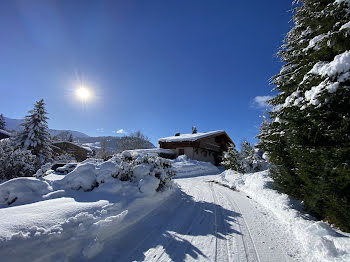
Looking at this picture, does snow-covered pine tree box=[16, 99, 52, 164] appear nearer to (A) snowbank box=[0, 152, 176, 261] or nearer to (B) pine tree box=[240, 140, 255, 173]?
(A) snowbank box=[0, 152, 176, 261]

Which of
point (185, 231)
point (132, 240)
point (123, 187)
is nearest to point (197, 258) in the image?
point (185, 231)

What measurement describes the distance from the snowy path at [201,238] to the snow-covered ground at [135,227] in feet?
0.06

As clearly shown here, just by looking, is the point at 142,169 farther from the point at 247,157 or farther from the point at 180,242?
the point at 247,157

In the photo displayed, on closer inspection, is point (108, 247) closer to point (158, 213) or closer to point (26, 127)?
point (158, 213)

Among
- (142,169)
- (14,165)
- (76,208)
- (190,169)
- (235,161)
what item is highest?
(235,161)

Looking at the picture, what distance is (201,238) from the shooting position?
12.1ft

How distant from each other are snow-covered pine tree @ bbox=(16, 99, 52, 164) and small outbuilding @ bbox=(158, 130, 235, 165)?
15134 mm

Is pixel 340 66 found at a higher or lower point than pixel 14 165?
higher

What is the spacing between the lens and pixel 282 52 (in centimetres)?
865

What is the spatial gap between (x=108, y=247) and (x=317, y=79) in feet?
19.1

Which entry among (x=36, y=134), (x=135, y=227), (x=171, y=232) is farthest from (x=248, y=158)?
(x=36, y=134)

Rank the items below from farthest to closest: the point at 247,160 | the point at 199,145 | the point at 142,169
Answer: the point at 199,145
the point at 247,160
the point at 142,169

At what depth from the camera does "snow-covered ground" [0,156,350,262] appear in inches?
110

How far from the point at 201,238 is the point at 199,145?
2178 centimetres
